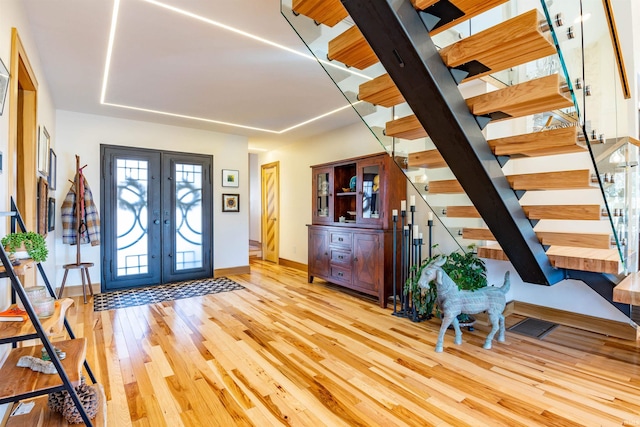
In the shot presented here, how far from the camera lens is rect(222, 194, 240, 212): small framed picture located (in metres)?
5.48

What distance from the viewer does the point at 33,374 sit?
4.67ft

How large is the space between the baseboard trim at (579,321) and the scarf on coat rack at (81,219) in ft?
16.0

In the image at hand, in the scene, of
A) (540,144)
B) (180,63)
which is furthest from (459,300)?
(180,63)

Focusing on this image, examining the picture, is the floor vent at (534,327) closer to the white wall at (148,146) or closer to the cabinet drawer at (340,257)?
the cabinet drawer at (340,257)

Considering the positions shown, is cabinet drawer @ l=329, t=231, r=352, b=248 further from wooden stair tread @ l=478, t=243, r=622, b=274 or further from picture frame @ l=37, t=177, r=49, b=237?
picture frame @ l=37, t=177, r=49, b=237

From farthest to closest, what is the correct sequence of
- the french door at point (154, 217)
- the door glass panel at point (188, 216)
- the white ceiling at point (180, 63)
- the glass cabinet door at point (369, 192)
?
the door glass panel at point (188, 216), the french door at point (154, 217), the glass cabinet door at point (369, 192), the white ceiling at point (180, 63)

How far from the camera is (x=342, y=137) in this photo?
5102 mm

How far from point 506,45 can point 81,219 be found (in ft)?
14.9

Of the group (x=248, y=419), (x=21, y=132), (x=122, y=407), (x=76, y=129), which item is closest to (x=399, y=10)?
(x=248, y=419)

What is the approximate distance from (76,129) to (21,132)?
87.3 inches

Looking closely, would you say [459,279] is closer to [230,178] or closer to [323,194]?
[323,194]

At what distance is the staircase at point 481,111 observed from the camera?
158 centimetres

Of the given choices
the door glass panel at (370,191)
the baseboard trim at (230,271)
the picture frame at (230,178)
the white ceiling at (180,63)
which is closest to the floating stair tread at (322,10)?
the white ceiling at (180,63)

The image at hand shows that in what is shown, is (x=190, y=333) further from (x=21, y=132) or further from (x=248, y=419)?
(x=21, y=132)
